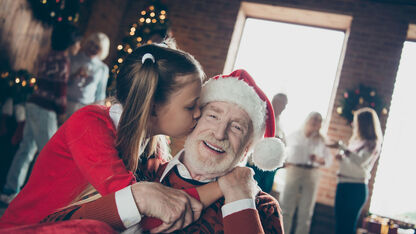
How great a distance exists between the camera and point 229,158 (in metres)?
1.37

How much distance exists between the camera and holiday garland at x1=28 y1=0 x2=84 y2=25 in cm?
397

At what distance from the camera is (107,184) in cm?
Result: 117

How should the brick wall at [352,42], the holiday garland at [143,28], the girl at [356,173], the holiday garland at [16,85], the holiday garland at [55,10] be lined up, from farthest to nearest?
1. the holiday garland at [143,28]
2. the brick wall at [352,42]
3. the holiday garland at [55,10]
4. the holiday garland at [16,85]
5. the girl at [356,173]

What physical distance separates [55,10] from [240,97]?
11.6 feet

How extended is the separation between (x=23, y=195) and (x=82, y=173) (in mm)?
244

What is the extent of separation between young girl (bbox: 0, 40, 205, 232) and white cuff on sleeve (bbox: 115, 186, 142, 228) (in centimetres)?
5

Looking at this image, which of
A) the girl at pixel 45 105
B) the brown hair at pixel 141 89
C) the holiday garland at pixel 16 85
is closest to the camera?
the brown hair at pixel 141 89

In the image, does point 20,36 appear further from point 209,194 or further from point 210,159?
point 209,194

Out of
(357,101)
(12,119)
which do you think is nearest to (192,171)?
(12,119)

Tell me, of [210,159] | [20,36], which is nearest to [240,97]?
[210,159]

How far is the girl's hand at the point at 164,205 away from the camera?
1010 mm

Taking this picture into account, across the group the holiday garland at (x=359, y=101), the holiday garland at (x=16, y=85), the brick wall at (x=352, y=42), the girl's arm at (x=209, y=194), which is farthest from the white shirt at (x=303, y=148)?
the holiday garland at (x=16, y=85)

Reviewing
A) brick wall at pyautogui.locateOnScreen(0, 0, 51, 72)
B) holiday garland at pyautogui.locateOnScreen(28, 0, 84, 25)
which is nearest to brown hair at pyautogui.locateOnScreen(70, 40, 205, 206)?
brick wall at pyautogui.locateOnScreen(0, 0, 51, 72)

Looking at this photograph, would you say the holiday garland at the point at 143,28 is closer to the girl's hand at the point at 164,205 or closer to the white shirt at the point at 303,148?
the white shirt at the point at 303,148
